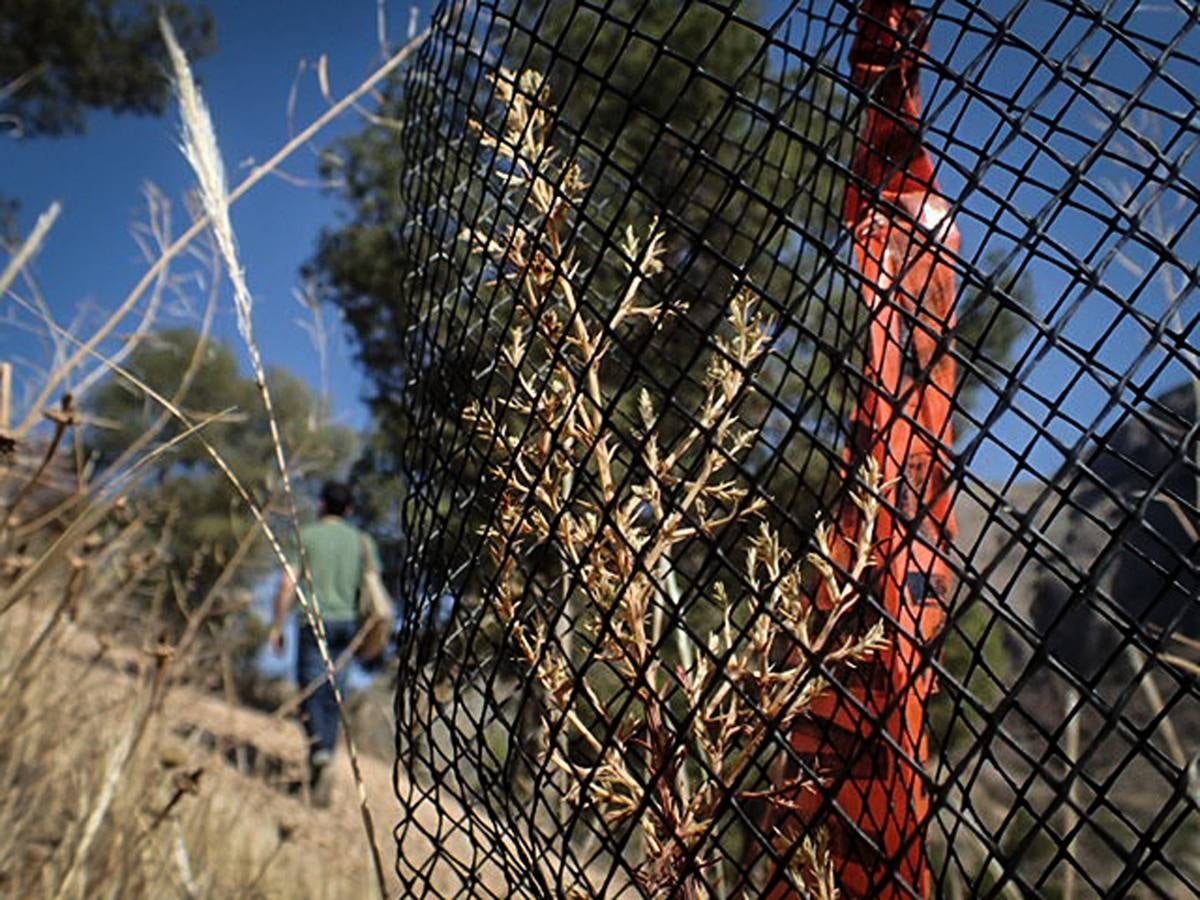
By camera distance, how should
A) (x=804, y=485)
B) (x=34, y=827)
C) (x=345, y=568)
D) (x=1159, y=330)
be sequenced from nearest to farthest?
(x=1159, y=330)
(x=804, y=485)
(x=34, y=827)
(x=345, y=568)

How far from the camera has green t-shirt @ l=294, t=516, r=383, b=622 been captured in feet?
14.1

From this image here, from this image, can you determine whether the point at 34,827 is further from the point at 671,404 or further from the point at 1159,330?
the point at 1159,330

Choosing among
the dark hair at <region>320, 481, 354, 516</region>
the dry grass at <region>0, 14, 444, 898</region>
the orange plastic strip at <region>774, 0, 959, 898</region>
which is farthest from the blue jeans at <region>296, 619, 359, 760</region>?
the orange plastic strip at <region>774, 0, 959, 898</region>

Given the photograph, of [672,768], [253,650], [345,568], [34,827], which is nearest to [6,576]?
[34,827]

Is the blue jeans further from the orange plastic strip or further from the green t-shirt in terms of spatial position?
the orange plastic strip

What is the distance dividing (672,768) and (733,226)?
0.30m

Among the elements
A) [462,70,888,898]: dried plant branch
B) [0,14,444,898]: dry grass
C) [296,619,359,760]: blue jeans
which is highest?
[462,70,888,898]: dried plant branch

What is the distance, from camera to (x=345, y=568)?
438cm

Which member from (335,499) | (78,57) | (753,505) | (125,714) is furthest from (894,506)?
(78,57)

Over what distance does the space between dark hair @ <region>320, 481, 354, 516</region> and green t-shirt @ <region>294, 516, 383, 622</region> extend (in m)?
0.13

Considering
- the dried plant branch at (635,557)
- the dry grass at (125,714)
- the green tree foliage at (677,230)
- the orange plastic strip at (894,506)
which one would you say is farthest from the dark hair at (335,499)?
the dried plant branch at (635,557)

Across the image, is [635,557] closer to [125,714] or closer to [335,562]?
[125,714]

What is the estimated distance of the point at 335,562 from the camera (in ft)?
14.2

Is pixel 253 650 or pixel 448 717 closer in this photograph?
pixel 448 717
